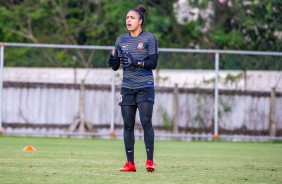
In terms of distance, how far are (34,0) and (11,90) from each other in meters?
8.91

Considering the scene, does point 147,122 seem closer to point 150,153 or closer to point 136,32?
point 150,153

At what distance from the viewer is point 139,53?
11.2 metres

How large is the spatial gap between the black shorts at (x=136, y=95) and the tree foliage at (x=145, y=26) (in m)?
16.1

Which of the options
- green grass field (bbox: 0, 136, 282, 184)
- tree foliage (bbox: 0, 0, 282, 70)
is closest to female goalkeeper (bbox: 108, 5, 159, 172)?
green grass field (bbox: 0, 136, 282, 184)

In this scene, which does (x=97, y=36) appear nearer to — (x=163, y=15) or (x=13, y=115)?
(x=163, y=15)

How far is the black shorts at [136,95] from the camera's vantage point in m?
11.2

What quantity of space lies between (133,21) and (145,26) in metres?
17.4

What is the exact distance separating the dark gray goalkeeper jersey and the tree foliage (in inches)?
633

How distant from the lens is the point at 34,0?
2978cm

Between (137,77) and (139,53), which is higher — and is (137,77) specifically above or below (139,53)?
below

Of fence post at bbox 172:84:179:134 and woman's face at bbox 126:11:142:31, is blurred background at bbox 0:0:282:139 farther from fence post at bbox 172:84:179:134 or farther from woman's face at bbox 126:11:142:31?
woman's face at bbox 126:11:142:31

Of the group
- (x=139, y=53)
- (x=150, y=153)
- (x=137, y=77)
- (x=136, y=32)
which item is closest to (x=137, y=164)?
(x=150, y=153)

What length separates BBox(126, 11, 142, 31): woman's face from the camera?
1119cm

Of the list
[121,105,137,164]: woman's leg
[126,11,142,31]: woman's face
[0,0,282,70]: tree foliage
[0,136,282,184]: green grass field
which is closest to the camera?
[0,136,282,184]: green grass field
